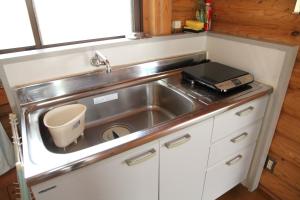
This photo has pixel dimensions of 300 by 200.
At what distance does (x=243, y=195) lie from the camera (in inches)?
63.7

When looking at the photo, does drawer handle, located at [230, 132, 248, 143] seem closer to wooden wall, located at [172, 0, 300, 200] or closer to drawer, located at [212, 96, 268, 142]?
drawer, located at [212, 96, 268, 142]

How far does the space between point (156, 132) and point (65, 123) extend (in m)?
0.48

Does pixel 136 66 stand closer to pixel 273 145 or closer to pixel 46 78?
pixel 46 78

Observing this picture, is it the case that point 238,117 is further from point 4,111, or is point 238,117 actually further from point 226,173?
point 4,111

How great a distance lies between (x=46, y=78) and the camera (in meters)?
1.12

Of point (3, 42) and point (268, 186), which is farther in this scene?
point (268, 186)

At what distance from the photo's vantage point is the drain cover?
3.97ft

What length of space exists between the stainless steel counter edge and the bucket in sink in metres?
0.12

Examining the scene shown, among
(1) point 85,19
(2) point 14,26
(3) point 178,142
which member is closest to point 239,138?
(3) point 178,142

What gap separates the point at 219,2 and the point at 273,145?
104cm

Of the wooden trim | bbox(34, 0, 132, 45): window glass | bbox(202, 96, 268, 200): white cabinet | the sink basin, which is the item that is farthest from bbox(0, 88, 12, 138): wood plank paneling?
the wooden trim

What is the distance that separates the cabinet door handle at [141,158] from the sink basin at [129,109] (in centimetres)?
30

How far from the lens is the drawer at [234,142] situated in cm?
122

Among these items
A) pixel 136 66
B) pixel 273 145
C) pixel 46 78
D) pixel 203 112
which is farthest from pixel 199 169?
pixel 46 78
